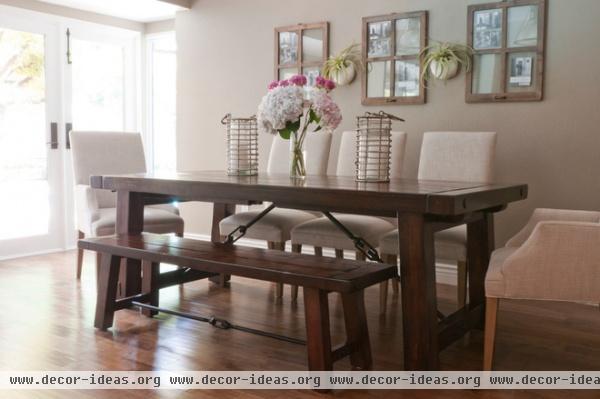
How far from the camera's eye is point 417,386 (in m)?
2.28

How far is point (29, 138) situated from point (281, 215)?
255 centimetres

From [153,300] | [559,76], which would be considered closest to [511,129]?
[559,76]

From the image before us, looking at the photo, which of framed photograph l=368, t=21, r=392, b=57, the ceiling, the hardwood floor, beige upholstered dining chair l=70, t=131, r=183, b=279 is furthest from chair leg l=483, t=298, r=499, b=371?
the ceiling

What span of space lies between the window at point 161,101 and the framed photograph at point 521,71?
3330 mm

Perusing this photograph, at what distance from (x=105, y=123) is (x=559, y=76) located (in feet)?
13.0

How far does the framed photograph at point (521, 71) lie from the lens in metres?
3.60

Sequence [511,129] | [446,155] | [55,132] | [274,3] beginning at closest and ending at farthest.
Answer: [446,155], [511,129], [274,3], [55,132]

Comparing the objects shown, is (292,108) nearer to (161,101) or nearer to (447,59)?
(447,59)

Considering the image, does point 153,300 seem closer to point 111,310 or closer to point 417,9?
point 111,310

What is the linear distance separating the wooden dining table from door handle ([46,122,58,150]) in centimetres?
243

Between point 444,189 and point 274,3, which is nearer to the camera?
point 444,189

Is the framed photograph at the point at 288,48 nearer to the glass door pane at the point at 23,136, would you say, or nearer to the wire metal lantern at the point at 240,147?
the wire metal lantern at the point at 240,147

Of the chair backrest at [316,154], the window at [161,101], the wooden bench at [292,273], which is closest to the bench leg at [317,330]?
the wooden bench at [292,273]

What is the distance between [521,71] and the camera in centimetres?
363
